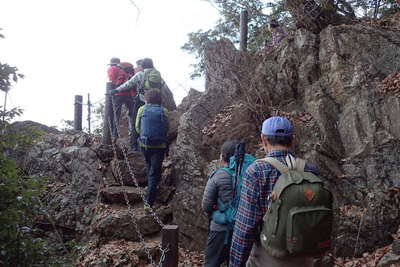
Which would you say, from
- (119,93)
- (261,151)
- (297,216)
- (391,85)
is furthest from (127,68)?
(297,216)

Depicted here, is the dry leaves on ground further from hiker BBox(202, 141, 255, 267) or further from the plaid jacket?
the plaid jacket

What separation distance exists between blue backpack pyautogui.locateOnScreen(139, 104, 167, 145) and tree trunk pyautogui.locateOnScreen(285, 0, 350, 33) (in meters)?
5.09

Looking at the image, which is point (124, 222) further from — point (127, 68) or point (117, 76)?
point (127, 68)

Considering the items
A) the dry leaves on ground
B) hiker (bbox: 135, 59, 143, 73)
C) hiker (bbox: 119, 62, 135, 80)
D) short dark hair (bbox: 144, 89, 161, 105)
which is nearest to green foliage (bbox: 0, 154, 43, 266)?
short dark hair (bbox: 144, 89, 161, 105)

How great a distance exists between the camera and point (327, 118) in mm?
7703

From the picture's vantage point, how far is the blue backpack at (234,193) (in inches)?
155

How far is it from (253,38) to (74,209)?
10.1 m

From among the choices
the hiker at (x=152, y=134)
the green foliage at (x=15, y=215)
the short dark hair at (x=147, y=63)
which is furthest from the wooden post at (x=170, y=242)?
the short dark hair at (x=147, y=63)

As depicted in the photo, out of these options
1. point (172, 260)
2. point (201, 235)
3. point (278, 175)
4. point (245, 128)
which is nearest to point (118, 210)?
point (201, 235)

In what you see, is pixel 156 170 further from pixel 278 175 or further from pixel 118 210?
pixel 278 175

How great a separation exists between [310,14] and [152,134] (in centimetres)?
568

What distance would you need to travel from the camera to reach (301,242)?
93.4 inches

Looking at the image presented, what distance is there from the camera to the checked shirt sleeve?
260 cm

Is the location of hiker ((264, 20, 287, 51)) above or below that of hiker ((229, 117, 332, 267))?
above
